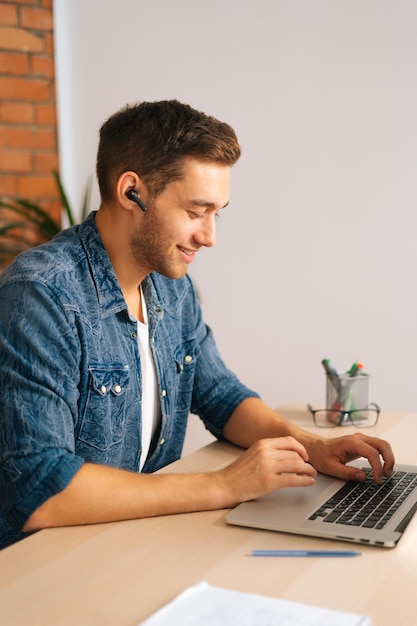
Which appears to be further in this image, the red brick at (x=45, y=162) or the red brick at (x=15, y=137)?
the red brick at (x=45, y=162)

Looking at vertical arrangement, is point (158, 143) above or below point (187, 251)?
above

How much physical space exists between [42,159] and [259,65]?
92 cm

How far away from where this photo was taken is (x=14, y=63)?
10.00ft

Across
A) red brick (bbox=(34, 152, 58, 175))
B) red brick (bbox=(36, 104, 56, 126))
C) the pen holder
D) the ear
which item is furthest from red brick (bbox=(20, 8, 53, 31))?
the pen holder

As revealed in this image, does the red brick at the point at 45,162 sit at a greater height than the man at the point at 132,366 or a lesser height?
greater

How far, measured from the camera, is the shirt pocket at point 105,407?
1438 millimetres

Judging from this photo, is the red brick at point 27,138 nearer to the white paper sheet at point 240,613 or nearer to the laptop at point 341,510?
the laptop at point 341,510

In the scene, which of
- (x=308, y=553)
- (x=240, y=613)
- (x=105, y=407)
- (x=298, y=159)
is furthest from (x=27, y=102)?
(x=240, y=613)

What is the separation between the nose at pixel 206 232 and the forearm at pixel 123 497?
466mm

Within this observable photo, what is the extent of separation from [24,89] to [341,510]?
2359 mm

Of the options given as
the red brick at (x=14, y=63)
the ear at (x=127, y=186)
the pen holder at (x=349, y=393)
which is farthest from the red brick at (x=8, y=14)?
the pen holder at (x=349, y=393)

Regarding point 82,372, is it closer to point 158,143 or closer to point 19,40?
point 158,143

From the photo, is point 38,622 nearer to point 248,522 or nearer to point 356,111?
point 248,522

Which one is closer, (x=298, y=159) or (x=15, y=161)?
(x=298, y=159)
